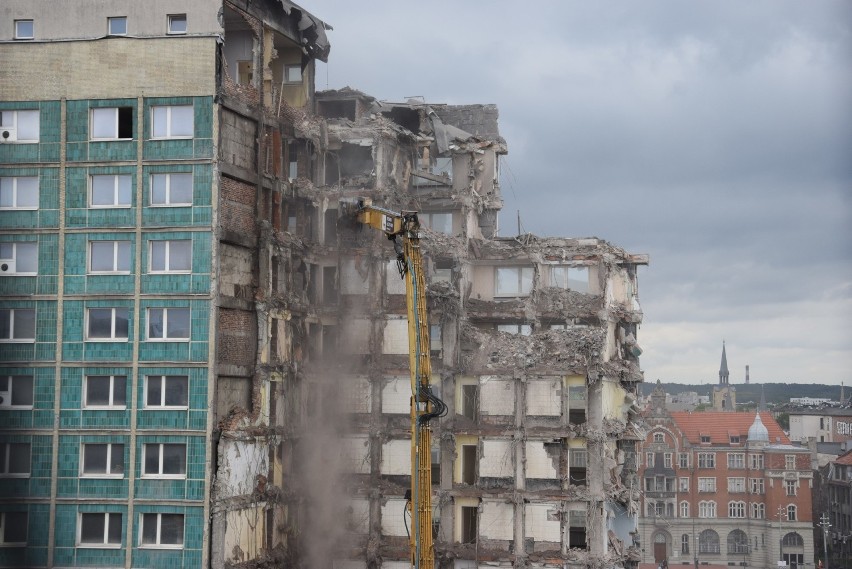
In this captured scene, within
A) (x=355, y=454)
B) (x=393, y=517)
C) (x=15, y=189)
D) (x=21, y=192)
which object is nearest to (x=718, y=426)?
(x=393, y=517)

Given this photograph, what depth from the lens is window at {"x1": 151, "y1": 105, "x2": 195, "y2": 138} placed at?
5219cm

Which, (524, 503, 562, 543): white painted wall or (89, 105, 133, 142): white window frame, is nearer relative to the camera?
(89, 105, 133, 142): white window frame

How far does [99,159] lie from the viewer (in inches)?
2069

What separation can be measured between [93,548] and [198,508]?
4.93 metres

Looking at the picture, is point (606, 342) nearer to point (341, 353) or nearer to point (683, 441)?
point (341, 353)

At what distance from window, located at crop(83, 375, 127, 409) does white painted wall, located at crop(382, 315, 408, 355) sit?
589 inches

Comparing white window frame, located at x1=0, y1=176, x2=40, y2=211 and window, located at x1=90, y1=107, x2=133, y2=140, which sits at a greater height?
Result: window, located at x1=90, y1=107, x2=133, y2=140

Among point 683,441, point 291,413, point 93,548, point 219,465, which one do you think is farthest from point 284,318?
point 683,441

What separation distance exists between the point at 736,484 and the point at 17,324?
101 m

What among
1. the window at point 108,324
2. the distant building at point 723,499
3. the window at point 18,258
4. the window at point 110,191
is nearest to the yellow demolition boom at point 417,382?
the window at point 110,191

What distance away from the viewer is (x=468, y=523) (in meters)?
60.5

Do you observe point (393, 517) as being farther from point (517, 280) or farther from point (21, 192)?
point (21, 192)

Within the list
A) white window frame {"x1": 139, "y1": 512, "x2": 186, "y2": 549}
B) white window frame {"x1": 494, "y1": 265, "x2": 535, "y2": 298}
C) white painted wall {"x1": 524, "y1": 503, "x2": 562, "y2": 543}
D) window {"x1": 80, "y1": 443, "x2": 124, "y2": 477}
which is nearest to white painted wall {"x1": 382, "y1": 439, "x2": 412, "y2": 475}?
white painted wall {"x1": 524, "y1": 503, "x2": 562, "y2": 543}

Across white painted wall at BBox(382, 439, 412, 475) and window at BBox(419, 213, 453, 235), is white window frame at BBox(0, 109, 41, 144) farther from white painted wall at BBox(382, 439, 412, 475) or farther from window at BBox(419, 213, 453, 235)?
white painted wall at BBox(382, 439, 412, 475)
